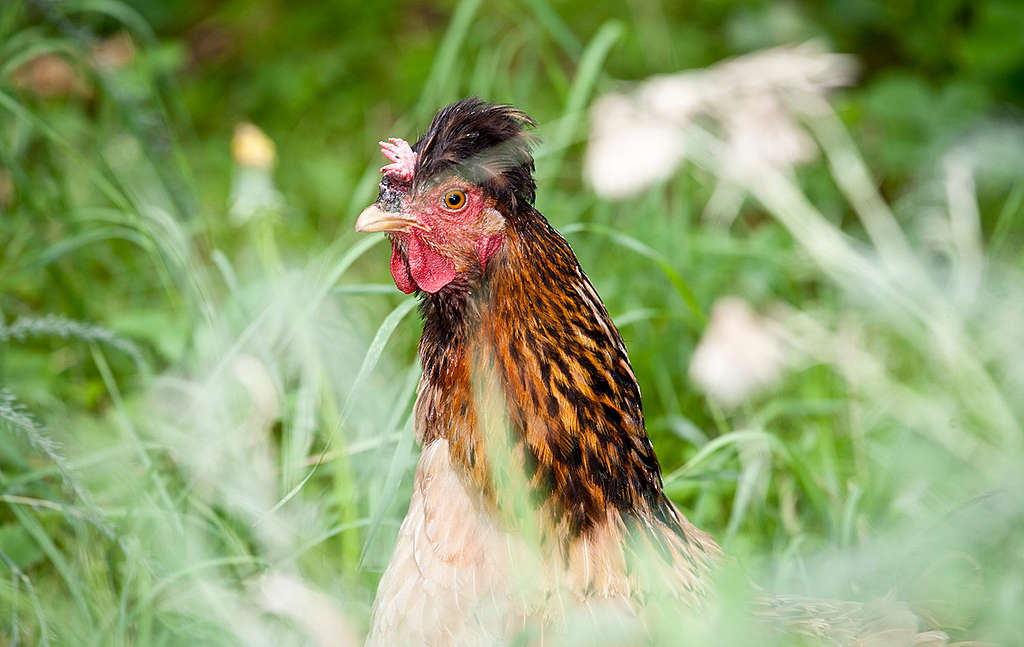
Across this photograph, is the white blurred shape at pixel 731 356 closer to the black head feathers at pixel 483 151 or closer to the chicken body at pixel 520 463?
the chicken body at pixel 520 463

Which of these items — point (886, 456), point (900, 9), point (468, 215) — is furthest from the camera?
point (900, 9)

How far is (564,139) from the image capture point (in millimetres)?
2984

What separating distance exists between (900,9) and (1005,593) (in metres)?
3.91

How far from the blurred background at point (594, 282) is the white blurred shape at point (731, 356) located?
0.04 ft

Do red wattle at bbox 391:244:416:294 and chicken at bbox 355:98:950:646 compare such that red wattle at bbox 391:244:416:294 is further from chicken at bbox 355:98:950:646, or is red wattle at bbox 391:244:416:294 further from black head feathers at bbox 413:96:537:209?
black head feathers at bbox 413:96:537:209

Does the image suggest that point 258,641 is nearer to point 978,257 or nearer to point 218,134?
point 978,257

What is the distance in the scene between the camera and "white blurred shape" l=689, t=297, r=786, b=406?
263cm

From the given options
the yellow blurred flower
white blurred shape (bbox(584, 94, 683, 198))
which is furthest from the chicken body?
white blurred shape (bbox(584, 94, 683, 198))

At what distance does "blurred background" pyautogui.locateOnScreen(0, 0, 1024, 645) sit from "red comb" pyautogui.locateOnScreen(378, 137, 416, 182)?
347mm

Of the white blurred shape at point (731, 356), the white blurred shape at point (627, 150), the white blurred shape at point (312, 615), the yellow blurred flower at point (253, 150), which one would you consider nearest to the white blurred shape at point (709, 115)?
the white blurred shape at point (627, 150)

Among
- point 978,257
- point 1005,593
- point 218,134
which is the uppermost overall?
point 218,134

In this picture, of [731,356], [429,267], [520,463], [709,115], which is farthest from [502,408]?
[709,115]

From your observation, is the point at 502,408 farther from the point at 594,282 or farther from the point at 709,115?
the point at 709,115

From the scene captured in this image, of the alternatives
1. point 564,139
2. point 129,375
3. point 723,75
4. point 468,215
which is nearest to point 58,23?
point 129,375
